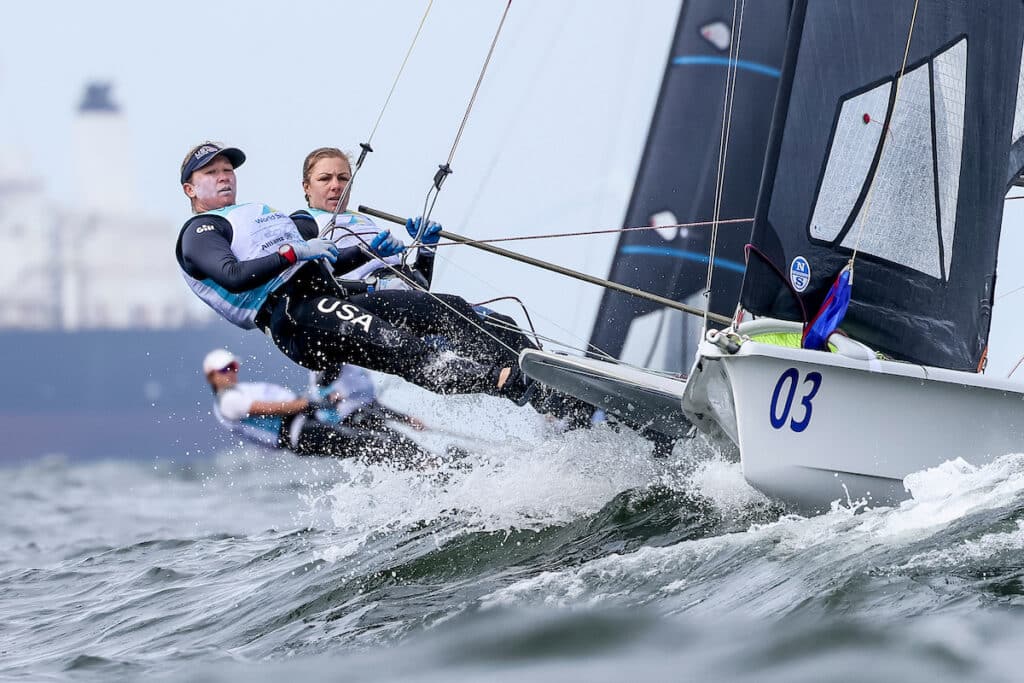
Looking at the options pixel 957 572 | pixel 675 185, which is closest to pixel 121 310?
pixel 675 185

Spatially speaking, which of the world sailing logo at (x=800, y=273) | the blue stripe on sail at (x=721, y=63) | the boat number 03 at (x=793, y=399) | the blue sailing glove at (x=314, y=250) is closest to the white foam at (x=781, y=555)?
the boat number 03 at (x=793, y=399)

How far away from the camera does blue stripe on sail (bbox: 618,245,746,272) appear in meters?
4.55

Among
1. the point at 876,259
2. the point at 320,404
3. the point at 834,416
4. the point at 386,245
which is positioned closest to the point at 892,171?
the point at 876,259

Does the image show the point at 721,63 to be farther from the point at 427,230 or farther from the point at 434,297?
the point at 434,297

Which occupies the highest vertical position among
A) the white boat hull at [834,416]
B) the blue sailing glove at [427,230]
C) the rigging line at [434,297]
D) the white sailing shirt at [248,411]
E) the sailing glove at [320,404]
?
the blue sailing glove at [427,230]

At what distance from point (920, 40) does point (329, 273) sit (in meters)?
1.65

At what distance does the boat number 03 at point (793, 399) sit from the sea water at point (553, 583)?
21 centimetres

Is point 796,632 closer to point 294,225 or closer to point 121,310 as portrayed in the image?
point 294,225

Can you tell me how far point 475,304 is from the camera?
385 centimetres

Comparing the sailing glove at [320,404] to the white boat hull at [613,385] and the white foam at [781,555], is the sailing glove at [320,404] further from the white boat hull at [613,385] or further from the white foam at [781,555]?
the white foam at [781,555]

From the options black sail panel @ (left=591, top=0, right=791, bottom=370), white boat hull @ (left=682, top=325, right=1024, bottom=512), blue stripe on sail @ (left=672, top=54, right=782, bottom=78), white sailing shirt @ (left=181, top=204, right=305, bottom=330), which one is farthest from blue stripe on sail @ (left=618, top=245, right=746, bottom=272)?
white sailing shirt @ (left=181, top=204, right=305, bottom=330)

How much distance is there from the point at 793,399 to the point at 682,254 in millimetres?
1896

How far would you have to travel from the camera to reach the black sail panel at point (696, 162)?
15.1 ft

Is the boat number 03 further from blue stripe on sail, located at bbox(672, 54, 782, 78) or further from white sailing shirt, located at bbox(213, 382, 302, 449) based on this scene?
white sailing shirt, located at bbox(213, 382, 302, 449)
